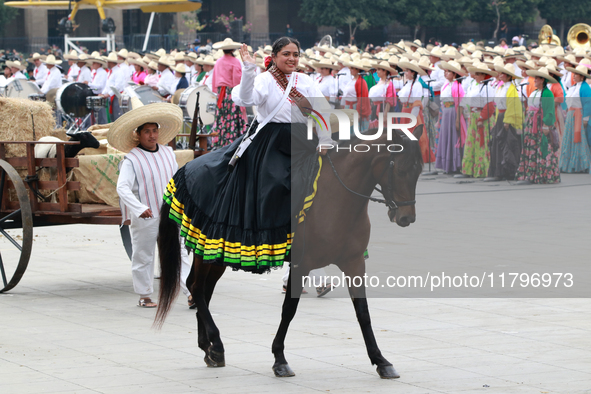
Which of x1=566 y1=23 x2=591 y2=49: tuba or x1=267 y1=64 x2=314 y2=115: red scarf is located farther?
x1=566 y1=23 x2=591 y2=49: tuba

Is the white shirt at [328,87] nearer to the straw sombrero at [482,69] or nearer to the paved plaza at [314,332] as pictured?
the straw sombrero at [482,69]

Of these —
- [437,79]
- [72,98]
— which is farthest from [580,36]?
[72,98]

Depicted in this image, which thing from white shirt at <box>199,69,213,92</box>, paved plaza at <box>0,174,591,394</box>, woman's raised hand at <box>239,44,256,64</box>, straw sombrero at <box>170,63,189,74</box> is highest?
woman's raised hand at <box>239,44,256,64</box>

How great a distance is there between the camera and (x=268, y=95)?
590 centimetres

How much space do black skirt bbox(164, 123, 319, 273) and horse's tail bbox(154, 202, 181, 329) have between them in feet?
1.74

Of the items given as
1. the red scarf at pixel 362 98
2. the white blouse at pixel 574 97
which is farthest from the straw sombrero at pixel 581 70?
the red scarf at pixel 362 98

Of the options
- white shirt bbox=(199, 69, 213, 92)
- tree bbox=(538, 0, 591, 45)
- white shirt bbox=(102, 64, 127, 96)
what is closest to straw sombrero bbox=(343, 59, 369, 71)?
white shirt bbox=(199, 69, 213, 92)

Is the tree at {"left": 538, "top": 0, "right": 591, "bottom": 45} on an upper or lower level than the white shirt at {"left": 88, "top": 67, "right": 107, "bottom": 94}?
upper

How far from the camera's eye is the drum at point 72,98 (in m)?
21.7

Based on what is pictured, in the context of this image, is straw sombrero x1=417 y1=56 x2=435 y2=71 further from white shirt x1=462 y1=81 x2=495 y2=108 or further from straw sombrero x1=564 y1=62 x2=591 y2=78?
straw sombrero x1=564 y1=62 x2=591 y2=78

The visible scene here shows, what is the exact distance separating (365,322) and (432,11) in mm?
53465

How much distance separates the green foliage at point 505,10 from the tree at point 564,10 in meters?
0.30

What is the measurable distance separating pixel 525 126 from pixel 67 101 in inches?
407

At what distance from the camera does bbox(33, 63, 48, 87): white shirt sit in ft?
99.7
